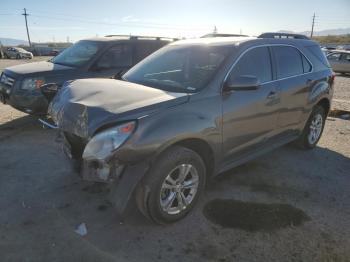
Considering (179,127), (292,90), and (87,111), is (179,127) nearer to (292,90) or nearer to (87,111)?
(87,111)

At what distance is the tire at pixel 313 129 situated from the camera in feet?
18.0

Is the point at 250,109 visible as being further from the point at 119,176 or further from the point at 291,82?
the point at 119,176

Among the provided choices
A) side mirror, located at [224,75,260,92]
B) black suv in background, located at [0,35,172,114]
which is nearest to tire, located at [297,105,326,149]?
side mirror, located at [224,75,260,92]

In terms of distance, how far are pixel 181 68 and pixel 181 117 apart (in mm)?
1033

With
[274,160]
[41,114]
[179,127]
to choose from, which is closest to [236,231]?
[179,127]

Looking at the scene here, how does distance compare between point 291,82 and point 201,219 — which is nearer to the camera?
point 201,219

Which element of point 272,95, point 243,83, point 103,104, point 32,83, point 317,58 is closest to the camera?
point 103,104

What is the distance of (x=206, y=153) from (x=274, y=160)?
2.04 m

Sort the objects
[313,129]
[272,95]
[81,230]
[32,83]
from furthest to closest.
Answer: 1. [32,83]
2. [313,129]
3. [272,95]
4. [81,230]

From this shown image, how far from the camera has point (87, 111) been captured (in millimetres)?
3102

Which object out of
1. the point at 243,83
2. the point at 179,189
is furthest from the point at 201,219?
the point at 243,83

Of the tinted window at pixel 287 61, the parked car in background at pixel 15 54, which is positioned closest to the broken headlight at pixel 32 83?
the tinted window at pixel 287 61

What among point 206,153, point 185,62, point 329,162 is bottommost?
point 329,162

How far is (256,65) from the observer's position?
4121 mm
